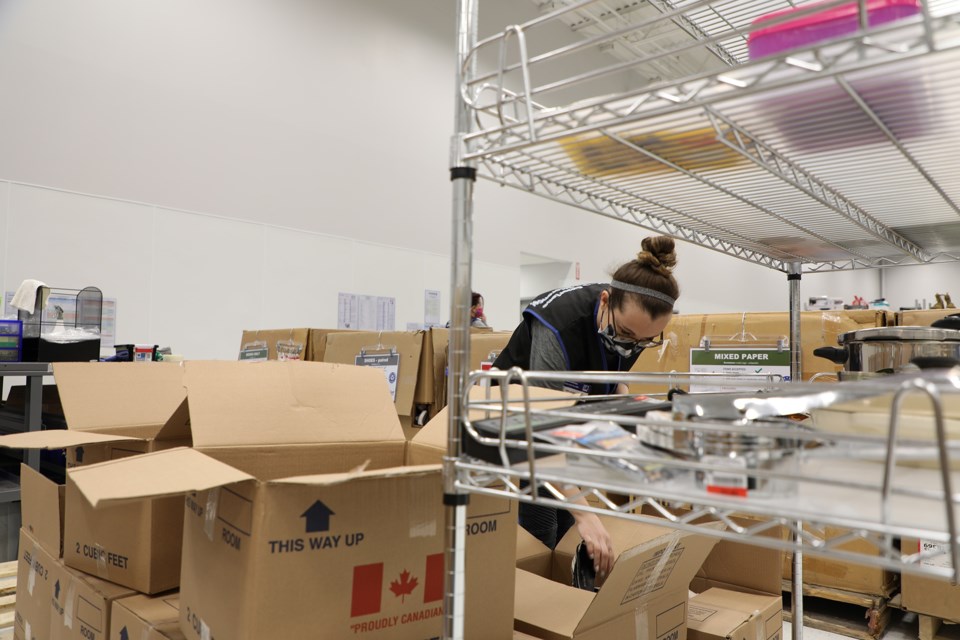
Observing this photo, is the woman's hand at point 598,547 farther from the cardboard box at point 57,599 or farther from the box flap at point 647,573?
the cardboard box at point 57,599

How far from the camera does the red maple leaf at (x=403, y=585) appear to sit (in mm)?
882

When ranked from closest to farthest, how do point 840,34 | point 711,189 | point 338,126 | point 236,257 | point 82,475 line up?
point 840,34 < point 82,475 < point 711,189 < point 236,257 < point 338,126

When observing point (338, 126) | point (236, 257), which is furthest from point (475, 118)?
point (338, 126)

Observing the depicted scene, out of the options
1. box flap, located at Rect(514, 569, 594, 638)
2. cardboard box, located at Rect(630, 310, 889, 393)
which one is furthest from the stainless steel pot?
cardboard box, located at Rect(630, 310, 889, 393)

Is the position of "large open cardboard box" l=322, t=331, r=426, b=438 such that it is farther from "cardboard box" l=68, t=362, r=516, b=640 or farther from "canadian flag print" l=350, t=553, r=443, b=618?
"canadian flag print" l=350, t=553, r=443, b=618

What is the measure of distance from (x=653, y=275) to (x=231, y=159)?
3.64 metres

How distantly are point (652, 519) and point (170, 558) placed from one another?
905 mm

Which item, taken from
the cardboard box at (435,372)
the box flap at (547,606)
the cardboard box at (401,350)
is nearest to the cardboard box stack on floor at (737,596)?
the box flap at (547,606)

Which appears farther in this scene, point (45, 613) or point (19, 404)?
point (19, 404)

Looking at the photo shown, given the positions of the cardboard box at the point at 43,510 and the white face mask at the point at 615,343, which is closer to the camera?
the cardboard box at the point at 43,510

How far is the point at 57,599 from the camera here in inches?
48.2

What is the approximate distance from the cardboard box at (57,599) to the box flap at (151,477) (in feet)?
1.39

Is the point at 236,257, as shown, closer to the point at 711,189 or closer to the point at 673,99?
the point at 711,189

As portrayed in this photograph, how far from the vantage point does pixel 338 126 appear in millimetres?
5070
